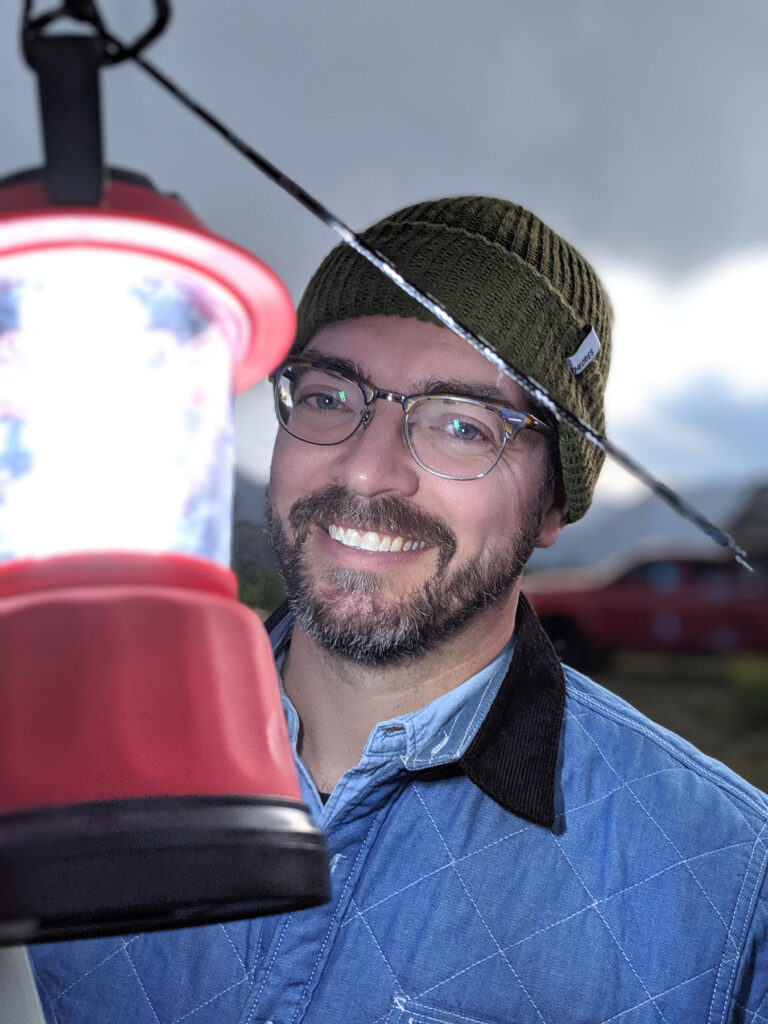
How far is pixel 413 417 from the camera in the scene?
993 mm

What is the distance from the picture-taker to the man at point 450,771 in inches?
36.8

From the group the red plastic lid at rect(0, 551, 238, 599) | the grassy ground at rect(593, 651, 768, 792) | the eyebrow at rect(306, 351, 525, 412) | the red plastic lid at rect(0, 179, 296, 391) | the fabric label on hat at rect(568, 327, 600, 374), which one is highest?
the red plastic lid at rect(0, 179, 296, 391)

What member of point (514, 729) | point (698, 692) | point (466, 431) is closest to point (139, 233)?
point (466, 431)

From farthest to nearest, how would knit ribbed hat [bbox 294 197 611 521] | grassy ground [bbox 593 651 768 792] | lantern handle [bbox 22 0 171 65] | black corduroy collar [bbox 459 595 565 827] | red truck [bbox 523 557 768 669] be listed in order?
1. red truck [bbox 523 557 768 669]
2. grassy ground [bbox 593 651 768 792]
3. black corduroy collar [bbox 459 595 565 827]
4. knit ribbed hat [bbox 294 197 611 521]
5. lantern handle [bbox 22 0 171 65]

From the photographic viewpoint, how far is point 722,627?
1939 mm

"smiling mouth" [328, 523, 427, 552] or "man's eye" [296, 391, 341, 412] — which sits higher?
"man's eye" [296, 391, 341, 412]

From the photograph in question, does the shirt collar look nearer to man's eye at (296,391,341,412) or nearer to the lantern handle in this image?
man's eye at (296,391,341,412)

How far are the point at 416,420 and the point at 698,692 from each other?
41.9 inches

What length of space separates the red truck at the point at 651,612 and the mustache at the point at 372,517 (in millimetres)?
668

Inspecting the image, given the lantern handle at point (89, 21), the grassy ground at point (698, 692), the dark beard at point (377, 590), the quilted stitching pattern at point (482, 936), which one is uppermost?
the lantern handle at point (89, 21)

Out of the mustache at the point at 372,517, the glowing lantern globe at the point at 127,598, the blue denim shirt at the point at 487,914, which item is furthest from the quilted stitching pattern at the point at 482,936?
the glowing lantern globe at the point at 127,598

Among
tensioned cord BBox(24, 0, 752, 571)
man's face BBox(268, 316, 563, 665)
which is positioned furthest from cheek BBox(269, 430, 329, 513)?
tensioned cord BBox(24, 0, 752, 571)

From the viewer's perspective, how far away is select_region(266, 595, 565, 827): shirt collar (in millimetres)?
1016

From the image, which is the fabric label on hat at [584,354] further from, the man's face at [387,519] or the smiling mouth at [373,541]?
the smiling mouth at [373,541]
